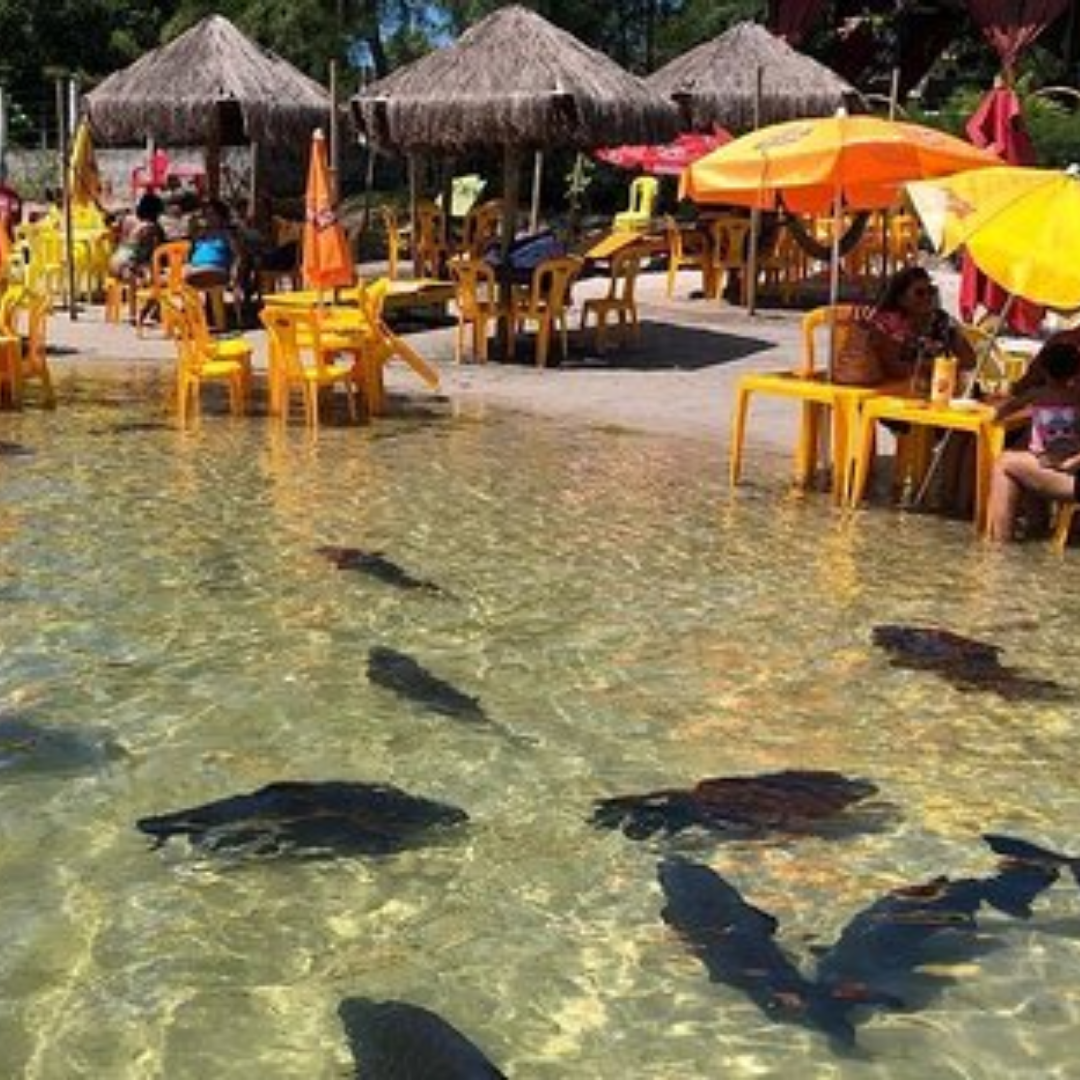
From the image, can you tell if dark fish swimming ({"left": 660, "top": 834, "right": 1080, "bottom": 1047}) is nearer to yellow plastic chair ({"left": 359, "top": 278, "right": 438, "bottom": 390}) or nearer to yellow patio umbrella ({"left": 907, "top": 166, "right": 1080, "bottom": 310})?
yellow patio umbrella ({"left": 907, "top": 166, "right": 1080, "bottom": 310})

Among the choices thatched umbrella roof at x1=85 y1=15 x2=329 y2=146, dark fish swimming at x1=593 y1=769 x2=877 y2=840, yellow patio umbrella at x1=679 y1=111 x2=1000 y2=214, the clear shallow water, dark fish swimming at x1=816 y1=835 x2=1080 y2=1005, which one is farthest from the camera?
thatched umbrella roof at x1=85 y1=15 x2=329 y2=146

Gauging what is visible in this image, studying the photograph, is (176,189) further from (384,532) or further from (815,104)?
(384,532)

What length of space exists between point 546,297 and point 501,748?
893cm

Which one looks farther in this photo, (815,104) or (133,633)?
(815,104)

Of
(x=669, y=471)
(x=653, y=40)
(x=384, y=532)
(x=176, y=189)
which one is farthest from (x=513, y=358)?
(x=653, y=40)

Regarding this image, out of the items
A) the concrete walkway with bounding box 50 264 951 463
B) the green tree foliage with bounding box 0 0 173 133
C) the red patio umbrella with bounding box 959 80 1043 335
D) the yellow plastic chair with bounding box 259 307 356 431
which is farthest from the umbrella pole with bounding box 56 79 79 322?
the green tree foliage with bounding box 0 0 173 133

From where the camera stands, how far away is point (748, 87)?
1795 centimetres

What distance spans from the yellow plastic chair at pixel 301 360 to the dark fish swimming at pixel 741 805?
6598 mm

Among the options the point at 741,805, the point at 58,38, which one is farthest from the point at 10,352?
the point at 58,38

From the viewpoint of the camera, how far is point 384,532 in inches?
328

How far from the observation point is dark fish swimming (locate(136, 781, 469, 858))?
454 cm

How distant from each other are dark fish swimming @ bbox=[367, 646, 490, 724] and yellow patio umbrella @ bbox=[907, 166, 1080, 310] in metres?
3.28

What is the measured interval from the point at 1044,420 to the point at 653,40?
1031 inches

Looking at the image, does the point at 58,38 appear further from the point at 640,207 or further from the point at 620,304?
the point at 620,304
